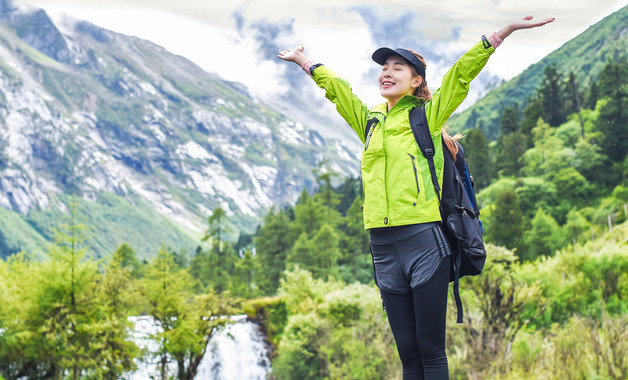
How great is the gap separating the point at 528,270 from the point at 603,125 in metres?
32.7

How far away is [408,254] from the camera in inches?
126

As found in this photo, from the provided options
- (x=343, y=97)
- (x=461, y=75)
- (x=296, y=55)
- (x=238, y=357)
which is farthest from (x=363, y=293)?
(x=461, y=75)

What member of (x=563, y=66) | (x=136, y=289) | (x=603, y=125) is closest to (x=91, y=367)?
(x=136, y=289)

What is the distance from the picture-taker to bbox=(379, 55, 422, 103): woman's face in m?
3.51

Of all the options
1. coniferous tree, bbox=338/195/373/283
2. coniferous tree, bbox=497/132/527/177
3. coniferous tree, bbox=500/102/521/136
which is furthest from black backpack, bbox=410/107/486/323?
coniferous tree, bbox=500/102/521/136

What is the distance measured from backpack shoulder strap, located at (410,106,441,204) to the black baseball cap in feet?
1.03

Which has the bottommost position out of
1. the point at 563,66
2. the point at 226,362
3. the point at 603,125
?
the point at 226,362

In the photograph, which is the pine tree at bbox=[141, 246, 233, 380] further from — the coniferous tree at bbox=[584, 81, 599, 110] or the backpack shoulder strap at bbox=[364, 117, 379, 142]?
the coniferous tree at bbox=[584, 81, 599, 110]

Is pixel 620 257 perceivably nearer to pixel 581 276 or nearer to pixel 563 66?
pixel 581 276

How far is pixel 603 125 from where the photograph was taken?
5944cm

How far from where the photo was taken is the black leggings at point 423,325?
10.3 ft

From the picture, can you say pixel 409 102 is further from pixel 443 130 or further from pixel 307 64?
pixel 307 64

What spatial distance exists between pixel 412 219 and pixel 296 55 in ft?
4.47

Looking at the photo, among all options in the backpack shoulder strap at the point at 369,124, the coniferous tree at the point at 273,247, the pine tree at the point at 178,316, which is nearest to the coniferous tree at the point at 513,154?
the coniferous tree at the point at 273,247
